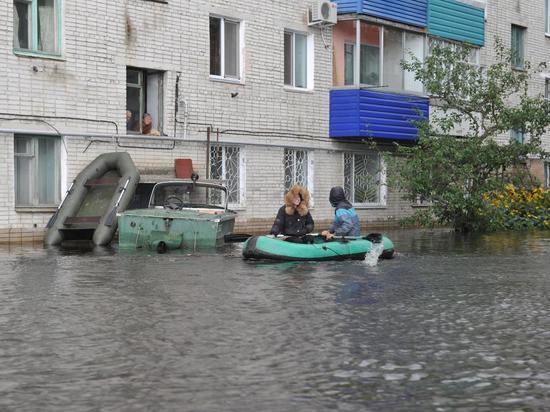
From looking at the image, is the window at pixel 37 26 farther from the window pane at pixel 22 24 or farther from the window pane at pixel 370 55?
the window pane at pixel 370 55

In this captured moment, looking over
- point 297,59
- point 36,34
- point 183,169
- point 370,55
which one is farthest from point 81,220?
point 370,55

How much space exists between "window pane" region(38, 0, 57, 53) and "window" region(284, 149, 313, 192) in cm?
767

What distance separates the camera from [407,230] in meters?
29.1

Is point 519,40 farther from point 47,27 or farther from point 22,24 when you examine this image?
point 22,24

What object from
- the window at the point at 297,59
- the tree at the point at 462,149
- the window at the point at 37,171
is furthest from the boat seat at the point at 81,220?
the window at the point at 297,59

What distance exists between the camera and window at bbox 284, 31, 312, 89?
27156 millimetres

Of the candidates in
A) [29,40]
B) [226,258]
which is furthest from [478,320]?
[29,40]

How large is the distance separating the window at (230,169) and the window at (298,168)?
6.00 ft

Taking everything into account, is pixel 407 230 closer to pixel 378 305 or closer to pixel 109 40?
pixel 109 40

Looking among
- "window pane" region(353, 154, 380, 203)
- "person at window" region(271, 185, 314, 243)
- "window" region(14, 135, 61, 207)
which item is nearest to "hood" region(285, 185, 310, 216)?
"person at window" region(271, 185, 314, 243)

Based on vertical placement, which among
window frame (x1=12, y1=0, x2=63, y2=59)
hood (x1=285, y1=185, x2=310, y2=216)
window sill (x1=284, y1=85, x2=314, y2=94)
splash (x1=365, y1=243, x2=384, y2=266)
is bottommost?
splash (x1=365, y1=243, x2=384, y2=266)

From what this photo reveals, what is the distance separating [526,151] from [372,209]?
5.41 m

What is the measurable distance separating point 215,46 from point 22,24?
559 cm

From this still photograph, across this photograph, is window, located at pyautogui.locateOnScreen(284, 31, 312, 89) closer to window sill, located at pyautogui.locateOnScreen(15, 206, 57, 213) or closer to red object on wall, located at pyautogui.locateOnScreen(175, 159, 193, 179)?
red object on wall, located at pyautogui.locateOnScreen(175, 159, 193, 179)
